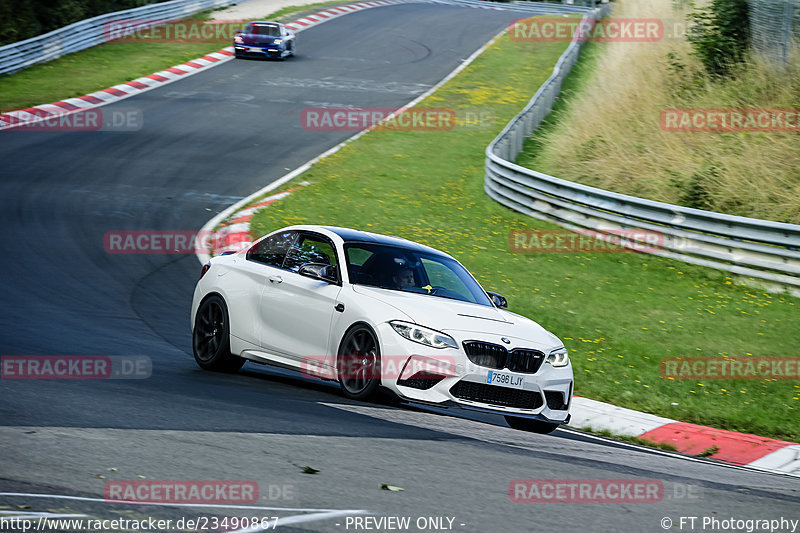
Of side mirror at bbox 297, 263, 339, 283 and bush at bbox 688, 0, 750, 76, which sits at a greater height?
bush at bbox 688, 0, 750, 76

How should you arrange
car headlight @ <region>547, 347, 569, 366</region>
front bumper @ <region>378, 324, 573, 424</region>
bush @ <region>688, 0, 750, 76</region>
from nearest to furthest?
front bumper @ <region>378, 324, 573, 424</region>, car headlight @ <region>547, 347, 569, 366</region>, bush @ <region>688, 0, 750, 76</region>

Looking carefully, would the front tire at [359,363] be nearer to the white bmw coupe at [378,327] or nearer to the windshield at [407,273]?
the white bmw coupe at [378,327]

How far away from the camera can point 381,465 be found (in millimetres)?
6336

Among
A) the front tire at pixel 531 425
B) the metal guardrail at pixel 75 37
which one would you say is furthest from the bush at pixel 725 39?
the metal guardrail at pixel 75 37

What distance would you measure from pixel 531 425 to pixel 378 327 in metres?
1.80

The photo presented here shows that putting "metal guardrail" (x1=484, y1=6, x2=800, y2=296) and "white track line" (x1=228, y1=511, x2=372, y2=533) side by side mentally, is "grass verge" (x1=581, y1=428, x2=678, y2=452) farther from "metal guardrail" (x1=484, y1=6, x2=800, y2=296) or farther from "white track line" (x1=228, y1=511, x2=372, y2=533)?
"metal guardrail" (x1=484, y1=6, x2=800, y2=296)

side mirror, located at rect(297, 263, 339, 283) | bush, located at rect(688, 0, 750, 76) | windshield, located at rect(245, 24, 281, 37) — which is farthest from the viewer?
windshield, located at rect(245, 24, 281, 37)

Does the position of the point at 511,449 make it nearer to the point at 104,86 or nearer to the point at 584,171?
the point at 584,171

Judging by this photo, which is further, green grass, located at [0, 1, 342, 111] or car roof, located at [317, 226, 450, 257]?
green grass, located at [0, 1, 342, 111]

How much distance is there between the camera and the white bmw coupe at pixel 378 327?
Result: 8422 millimetres

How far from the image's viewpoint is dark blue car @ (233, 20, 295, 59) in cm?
3778

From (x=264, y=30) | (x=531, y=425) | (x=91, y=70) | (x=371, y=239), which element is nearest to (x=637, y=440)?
(x=531, y=425)

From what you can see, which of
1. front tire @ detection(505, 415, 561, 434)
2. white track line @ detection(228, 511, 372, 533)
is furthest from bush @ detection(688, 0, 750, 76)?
white track line @ detection(228, 511, 372, 533)

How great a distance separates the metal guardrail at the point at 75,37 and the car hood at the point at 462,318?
89.3ft
